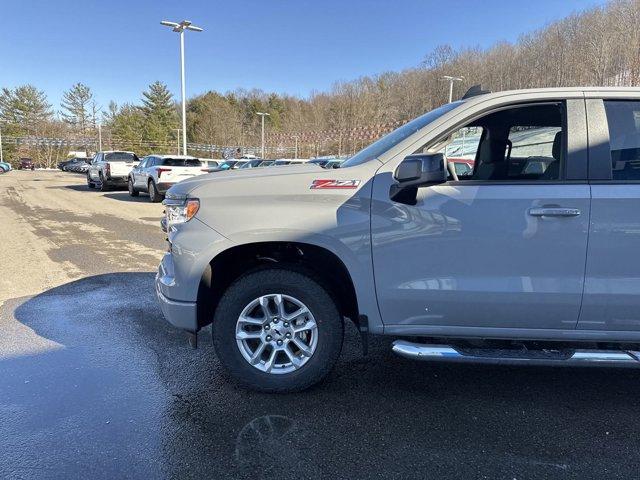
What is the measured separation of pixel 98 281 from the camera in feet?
19.7

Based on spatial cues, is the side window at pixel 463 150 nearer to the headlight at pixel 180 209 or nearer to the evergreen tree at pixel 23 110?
the headlight at pixel 180 209

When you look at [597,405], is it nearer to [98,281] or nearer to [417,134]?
[417,134]

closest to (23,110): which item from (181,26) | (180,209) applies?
(181,26)

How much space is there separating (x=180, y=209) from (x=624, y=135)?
2892 mm

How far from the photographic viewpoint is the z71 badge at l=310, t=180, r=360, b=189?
9.50 feet

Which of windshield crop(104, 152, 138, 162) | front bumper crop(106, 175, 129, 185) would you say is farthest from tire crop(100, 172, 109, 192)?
windshield crop(104, 152, 138, 162)

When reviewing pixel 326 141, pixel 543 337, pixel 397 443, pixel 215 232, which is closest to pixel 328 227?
pixel 215 232

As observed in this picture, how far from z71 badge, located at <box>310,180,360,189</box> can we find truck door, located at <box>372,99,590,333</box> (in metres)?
0.15

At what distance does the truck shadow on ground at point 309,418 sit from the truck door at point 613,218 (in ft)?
2.24

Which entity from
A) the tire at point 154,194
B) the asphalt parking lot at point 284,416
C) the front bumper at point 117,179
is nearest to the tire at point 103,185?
the front bumper at point 117,179

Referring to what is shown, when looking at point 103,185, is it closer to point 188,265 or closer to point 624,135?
point 188,265

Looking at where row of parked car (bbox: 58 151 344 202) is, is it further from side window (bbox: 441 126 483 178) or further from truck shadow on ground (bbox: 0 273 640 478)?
truck shadow on ground (bbox: 0 273 640 478)

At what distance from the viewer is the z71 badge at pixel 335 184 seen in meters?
2.89

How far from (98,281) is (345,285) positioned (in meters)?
4.20
